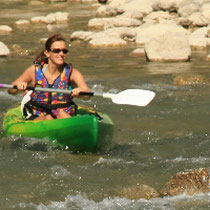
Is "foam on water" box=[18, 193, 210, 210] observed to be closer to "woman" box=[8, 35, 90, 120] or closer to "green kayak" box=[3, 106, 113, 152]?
"green kayak" box=[3, 106, 113, 152]

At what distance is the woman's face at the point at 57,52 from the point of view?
7.48 meters

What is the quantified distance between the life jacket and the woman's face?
20 cm

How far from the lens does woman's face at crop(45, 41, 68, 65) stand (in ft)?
24.6

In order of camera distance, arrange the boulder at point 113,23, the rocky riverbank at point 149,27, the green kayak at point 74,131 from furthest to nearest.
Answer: the boulder at point 113,23
the rocky riverbank at point 149,27
the green kayak at point 74,131

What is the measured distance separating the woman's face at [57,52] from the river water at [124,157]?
94cm

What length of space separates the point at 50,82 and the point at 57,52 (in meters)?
0.42

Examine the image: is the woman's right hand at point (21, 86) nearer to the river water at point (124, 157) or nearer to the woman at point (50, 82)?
the woman at point (50, 82)

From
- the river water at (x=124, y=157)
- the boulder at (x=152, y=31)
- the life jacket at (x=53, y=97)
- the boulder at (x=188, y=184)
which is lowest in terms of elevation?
the boulder at (x=152, y=31)

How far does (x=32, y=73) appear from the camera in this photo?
7.84 metres

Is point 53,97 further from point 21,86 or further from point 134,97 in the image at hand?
point 134,97

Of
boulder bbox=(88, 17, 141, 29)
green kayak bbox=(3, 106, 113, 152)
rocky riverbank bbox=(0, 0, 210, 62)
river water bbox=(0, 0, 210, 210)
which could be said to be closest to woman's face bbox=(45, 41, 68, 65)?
green kayak bbox=(3, 106, 113, 152)

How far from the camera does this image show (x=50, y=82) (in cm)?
779

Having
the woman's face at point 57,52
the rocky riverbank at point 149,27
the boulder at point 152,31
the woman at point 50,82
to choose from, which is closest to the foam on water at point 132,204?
the woman at point 50,82

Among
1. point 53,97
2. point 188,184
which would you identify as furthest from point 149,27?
point 188,184
